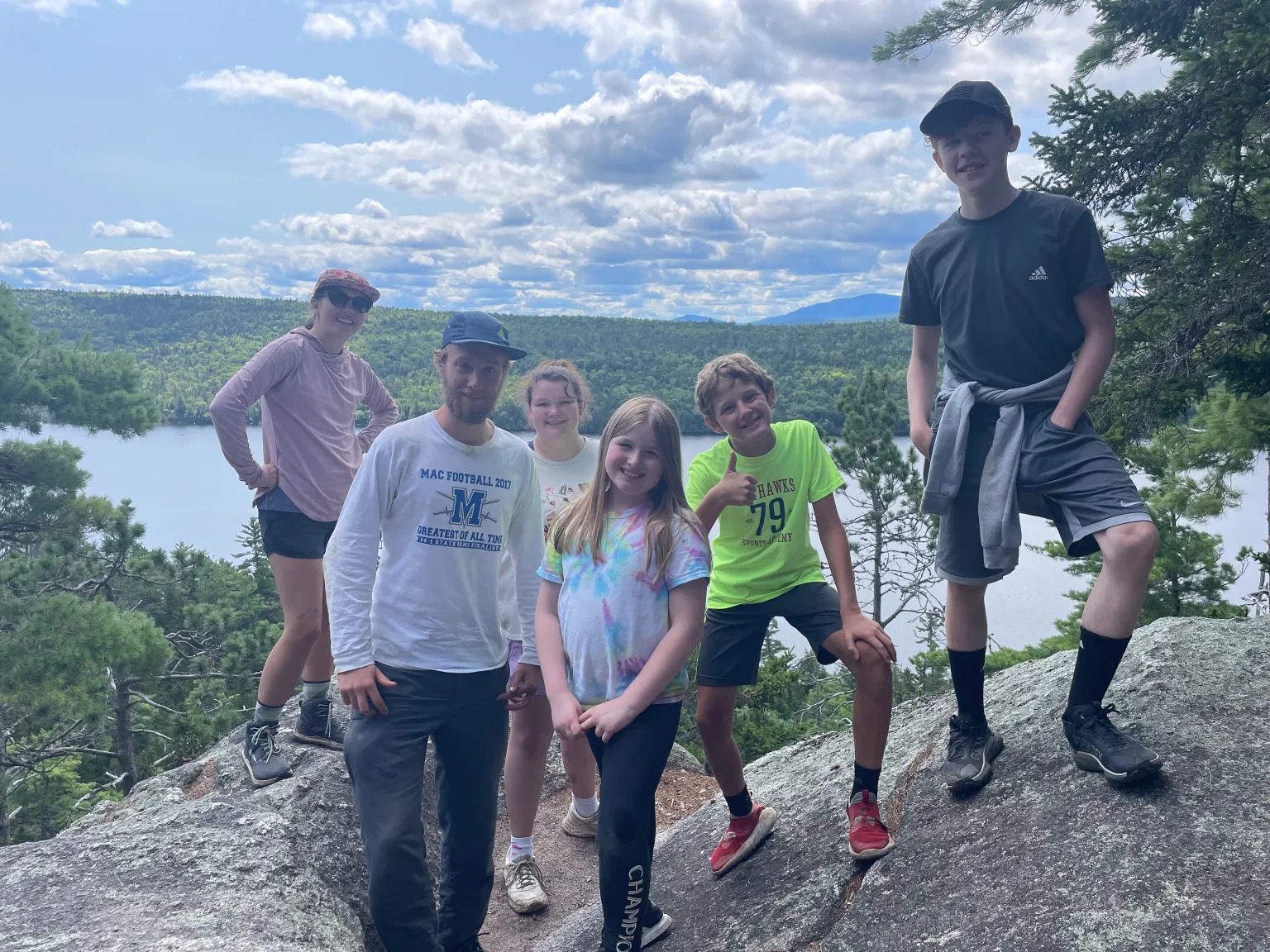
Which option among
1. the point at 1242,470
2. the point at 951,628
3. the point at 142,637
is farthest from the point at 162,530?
the point at 951,628

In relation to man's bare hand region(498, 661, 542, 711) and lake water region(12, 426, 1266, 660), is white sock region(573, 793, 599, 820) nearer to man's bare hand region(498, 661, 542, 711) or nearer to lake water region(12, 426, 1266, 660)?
man's bare hand region(498, 661, 542, 711)

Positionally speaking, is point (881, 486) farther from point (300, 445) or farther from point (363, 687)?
point (363, 687)

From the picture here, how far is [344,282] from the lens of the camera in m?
4.20

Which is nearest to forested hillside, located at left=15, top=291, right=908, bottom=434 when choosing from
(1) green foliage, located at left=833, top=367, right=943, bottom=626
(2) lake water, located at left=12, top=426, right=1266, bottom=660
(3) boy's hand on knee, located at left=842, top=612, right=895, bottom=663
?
(2) lake water, located at left=12, top=426, right=1266, bottom=660

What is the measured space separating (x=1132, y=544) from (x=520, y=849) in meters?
2.99

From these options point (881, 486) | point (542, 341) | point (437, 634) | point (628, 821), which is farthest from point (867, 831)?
point (542, 341)

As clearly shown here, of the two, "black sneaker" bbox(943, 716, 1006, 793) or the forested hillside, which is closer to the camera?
"black sneaker" bbox(943, 716, 1006, 793)

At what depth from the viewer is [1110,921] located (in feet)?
7.85

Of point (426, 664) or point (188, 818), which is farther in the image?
point (188, 818)

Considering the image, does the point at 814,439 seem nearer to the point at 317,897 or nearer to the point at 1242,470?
the point at 317,897

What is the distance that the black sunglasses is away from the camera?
419 centimetres

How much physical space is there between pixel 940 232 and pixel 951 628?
1494mm

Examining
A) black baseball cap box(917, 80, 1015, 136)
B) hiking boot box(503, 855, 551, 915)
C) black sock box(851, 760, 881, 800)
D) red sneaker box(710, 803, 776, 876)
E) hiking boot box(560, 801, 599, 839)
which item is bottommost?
hiking boot box(560, 801, 599, 839)

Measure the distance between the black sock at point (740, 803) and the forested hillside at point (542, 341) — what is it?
24407 millimetres
